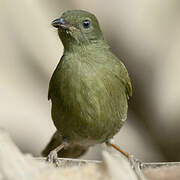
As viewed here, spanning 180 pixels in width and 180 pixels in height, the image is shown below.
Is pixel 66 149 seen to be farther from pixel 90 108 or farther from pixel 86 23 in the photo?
pixel 86 23

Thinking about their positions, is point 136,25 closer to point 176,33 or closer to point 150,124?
point 176,33

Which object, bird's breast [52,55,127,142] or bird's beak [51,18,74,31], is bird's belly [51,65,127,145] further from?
bird's beak [51,18,74,31]

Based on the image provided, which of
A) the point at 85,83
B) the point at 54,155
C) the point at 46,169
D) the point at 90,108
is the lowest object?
the point at 54,155

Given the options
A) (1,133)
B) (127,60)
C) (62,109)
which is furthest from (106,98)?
(127,60)

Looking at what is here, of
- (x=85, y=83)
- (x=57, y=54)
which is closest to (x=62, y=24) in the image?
(x=85, y=83)

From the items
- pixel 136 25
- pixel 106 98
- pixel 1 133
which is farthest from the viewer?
pixel 136 25
